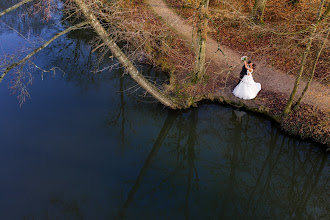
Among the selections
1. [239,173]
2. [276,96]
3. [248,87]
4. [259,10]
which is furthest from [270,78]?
[259,10]

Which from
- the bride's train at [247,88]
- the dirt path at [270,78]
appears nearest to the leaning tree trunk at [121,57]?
the bride's train at [247,88]

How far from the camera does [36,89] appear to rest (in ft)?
42.2

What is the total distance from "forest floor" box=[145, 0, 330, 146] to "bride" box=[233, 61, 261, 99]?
237 millimetres

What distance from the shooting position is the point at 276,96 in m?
11.9

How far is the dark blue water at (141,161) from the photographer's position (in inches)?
328

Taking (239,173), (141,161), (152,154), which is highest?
(239,173)

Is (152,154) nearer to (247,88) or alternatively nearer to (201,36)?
(247,88)

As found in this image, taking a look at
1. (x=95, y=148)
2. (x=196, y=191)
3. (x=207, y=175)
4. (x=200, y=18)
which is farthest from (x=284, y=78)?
(x=95, y=148)

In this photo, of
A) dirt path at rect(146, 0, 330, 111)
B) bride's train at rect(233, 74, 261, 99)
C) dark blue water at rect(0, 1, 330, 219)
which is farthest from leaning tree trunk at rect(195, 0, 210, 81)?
bride's train at rect(233, 74, 261, 99)

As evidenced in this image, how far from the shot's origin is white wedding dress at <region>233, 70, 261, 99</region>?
11617mm

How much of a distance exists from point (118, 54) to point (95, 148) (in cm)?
353

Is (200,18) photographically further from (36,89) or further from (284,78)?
(36,89)

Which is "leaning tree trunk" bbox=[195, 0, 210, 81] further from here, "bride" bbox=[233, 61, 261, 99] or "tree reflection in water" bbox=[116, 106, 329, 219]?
"tree reflection in water" bbox=[116, 106, 329, 219]

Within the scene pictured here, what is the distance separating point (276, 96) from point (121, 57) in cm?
684
